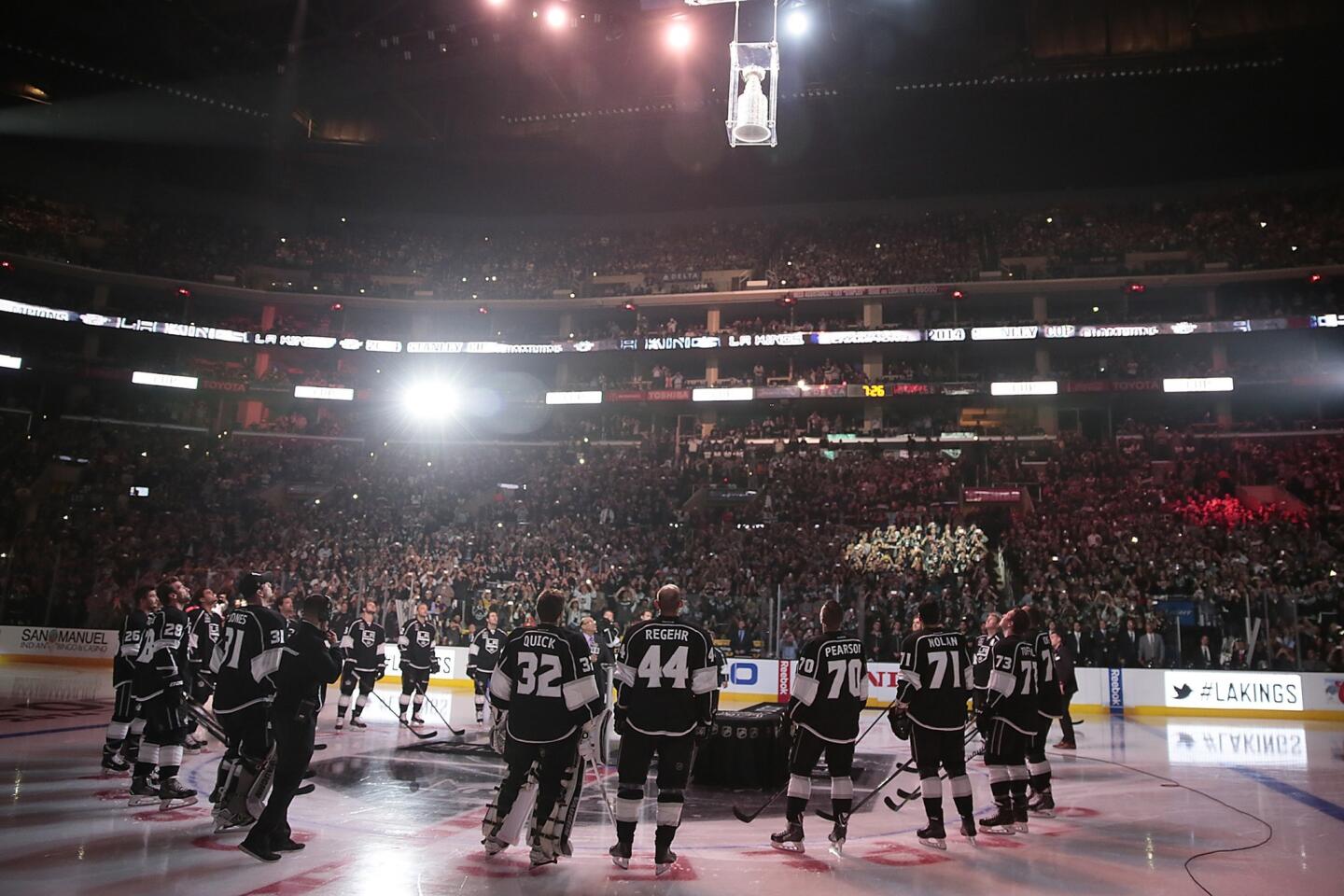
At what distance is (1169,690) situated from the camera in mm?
19500

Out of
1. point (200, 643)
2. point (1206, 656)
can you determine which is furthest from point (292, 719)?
point (1206, 656)

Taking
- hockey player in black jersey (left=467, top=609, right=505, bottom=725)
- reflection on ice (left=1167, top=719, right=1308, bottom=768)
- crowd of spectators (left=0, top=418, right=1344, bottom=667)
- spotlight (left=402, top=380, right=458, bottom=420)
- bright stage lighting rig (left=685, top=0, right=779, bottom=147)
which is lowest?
reflection on ice (left=1167, top=719, right=1308, bottom=768)

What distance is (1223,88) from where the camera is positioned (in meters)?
32.2

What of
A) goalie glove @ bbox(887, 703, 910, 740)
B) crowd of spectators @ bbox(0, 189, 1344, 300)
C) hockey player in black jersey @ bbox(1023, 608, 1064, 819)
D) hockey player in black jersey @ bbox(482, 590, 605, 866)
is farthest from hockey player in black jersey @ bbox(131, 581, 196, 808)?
crowd of spectators @ bbox(0, 189, 1344, 300)

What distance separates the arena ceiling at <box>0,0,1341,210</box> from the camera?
26953mm

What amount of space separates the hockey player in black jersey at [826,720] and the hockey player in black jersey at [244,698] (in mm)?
4432

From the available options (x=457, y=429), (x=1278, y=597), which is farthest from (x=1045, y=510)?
(x=457, y=429)

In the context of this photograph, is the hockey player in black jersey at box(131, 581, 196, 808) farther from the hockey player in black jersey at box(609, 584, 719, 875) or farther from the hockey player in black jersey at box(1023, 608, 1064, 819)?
the hockey player in black jersey at box(1023, 608, 1064, 819)

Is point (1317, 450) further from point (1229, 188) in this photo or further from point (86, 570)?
point (86, 570)

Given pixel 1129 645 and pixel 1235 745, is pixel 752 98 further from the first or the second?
pixel 1129 645

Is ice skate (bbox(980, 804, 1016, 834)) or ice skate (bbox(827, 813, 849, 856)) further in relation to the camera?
ice skate (bbox(980, 804, 1016, 834))

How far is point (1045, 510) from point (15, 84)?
141 feet

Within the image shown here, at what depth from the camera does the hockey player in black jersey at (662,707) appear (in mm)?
6758

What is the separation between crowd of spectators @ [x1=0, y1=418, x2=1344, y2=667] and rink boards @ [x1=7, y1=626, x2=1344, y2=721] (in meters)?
0.41
